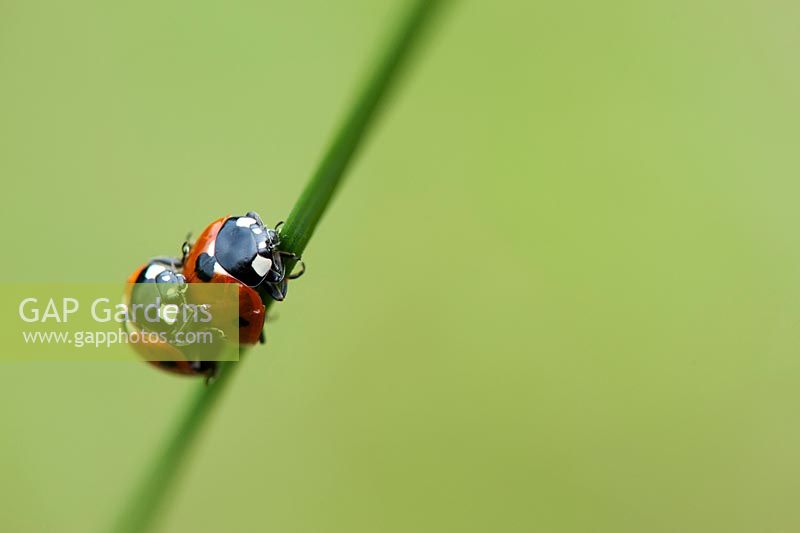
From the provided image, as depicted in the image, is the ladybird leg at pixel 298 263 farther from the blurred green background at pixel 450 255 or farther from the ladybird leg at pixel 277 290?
the blurred green background at pixel 450 255

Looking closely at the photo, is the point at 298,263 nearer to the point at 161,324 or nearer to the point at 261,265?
the point at 261,265

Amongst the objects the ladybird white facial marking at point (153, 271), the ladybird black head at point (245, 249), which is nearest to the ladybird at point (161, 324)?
the ladybird white facial marking at point (153, 271)

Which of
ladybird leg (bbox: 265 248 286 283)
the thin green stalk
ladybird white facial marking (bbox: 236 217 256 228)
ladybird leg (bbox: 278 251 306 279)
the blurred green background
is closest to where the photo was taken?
the thin green stalk

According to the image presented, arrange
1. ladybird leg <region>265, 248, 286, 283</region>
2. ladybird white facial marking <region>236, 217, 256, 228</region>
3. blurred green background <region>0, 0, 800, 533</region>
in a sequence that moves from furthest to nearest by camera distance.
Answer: blurred green background <region>0, 0, 800, 533</region>
ladybird white facial marking <region>236, 217, 256, 228</region>
ladybird leg <region>265, 248, 286, 283</region>

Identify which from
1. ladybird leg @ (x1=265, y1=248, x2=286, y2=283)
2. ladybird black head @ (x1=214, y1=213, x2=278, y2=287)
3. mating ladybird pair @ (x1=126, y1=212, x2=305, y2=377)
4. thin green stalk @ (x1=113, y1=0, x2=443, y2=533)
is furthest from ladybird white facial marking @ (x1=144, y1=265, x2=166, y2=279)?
thin green stalk @ (x1=113, y1=0, x2=443, y2=533)

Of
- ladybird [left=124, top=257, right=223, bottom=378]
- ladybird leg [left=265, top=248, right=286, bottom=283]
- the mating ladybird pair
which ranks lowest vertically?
ladybird [left=124, top=257, right=223, bottom=378]

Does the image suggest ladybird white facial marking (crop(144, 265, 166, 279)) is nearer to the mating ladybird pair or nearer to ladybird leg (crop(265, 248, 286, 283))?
the mating ladybird pair
